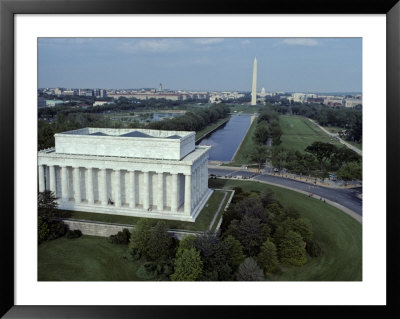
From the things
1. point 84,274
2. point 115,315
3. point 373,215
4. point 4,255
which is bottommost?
point 84,274

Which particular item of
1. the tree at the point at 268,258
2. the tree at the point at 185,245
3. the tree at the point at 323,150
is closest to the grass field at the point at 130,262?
the tree at the point at 268,258

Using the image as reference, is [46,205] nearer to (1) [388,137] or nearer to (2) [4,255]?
(2) [4,255]

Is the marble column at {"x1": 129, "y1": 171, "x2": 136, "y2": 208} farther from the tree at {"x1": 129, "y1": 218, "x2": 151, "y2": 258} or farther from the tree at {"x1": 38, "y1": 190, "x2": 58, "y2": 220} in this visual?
the tree at {"x1": 38, "y1": 190, "x2": 58, "y2": 220}

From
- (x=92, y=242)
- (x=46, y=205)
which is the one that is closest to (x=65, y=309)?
(x=92, y=242)

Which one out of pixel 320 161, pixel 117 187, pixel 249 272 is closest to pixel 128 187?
pixel 117 187

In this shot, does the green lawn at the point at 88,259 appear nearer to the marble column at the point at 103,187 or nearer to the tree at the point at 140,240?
the tree at the point at 140,240

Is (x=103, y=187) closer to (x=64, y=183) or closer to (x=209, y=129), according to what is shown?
(x=64, y=183)
